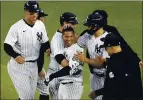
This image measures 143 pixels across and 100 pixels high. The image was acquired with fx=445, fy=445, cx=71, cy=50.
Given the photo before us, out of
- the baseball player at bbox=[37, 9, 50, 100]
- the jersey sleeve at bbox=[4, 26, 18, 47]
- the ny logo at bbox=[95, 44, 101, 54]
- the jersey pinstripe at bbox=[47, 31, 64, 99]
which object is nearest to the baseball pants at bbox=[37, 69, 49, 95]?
the baseball player at bbox=[37, 9, 50, 100]

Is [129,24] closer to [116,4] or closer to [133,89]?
[116,4]

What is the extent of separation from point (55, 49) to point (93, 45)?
0.40m

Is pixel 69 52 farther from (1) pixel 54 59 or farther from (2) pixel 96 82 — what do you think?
(2) pixel 96 82

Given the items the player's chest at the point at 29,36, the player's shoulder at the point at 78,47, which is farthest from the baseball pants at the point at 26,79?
the player's shoulder at the point at 78,47

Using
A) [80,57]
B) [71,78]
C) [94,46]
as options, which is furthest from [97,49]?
[71,78]

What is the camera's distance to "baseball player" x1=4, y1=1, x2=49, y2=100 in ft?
15.1

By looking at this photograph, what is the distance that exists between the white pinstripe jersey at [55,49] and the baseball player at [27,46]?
112mm

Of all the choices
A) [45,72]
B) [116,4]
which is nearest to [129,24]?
[116,4]

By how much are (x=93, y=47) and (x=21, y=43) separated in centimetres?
76

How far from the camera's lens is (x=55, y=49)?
4570 millimetres

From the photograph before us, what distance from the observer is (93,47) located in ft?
14.6

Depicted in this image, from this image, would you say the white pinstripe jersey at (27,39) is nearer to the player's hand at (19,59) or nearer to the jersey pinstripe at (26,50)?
the jersey pinstripe at (26,50)

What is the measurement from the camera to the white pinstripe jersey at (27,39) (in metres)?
4.61

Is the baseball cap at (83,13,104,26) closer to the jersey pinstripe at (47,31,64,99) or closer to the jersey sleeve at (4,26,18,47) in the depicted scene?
the jersey pinstripe at (47,31,64,99)
